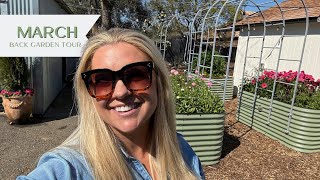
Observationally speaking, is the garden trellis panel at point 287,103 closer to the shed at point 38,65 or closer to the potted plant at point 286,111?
the potted plant at point 286,111

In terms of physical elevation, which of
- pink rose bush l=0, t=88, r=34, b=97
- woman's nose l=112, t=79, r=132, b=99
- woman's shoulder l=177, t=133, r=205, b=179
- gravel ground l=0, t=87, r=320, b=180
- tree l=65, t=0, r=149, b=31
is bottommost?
gravel ground l=0, t=87, r=320, b=180

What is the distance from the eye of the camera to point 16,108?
6531 millimetres

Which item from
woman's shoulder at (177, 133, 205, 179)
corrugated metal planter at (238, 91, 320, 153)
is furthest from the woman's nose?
corrugated metal planter at (238, 91, 320, 153)

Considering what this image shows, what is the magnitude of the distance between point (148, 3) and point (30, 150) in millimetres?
22774

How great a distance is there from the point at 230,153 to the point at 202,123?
1.07 metres

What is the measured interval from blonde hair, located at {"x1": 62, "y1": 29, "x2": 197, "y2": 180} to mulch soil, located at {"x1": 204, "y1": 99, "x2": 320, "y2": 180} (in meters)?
3.19

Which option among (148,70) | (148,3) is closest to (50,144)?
(148,70)

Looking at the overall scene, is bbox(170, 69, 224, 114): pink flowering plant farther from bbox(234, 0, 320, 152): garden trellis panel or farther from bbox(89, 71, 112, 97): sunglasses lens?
bbox(89, 71, 112, 97): sunglasses lens

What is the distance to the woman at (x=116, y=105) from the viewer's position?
1.22m

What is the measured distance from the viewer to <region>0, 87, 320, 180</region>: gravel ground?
4695mm

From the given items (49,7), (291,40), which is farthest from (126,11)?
(291,40)

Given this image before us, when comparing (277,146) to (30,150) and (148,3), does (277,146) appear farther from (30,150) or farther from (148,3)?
(148,3)

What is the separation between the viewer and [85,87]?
138 centimetres

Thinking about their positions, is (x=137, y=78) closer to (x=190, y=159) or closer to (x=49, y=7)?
(x=190, y=159)
